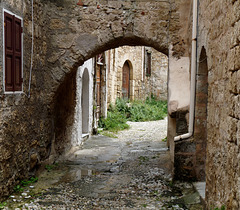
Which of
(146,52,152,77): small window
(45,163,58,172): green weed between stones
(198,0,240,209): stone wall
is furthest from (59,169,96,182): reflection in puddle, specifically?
(146,52,152,77): small window

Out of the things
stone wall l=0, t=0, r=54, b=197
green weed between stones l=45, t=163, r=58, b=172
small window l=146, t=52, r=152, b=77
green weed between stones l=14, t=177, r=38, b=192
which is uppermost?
small window l=146, t=52, r=152, b=77

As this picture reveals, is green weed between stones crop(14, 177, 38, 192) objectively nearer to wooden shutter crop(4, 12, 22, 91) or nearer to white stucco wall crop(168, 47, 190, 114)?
wooden shutter crop(4, 12, 22, 91)

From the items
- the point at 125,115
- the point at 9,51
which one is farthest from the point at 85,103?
the point at 9,51

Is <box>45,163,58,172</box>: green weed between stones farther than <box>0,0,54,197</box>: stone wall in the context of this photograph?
Yes

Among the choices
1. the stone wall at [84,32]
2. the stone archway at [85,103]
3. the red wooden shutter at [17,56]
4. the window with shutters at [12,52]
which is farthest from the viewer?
the stone archway at [85,103]

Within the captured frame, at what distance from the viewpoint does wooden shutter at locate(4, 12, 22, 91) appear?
3.52m

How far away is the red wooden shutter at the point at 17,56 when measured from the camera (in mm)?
3760

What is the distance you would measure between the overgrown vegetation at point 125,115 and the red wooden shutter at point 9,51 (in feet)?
22.3

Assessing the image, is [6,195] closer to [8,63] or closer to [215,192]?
[8,63]

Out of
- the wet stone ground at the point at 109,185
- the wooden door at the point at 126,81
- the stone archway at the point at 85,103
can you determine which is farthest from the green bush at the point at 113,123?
the wooden door at the point at 126,81

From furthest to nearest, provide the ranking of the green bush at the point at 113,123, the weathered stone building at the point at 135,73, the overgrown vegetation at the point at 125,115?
the weathered stone building at the point at 135,73
the overgrown vegetation at the point at 125,115
the green bush at the point at 113,123

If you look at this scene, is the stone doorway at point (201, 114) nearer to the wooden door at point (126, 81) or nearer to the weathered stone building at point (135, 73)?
the weathered stone building at point (135, 73)

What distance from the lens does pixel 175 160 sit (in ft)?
13.6

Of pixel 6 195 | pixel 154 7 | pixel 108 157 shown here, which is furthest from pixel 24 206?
pixel 154 7
